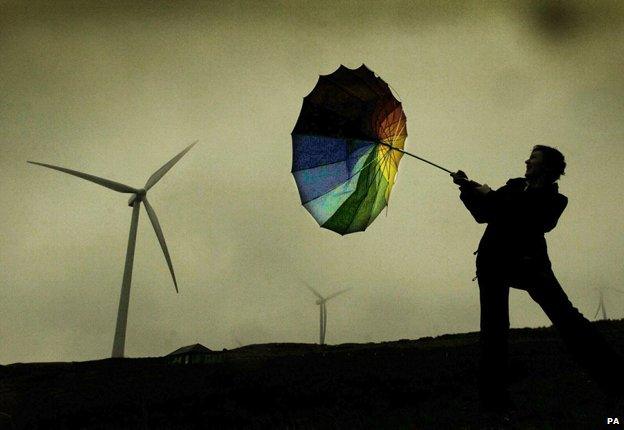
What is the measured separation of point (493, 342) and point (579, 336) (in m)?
0.80

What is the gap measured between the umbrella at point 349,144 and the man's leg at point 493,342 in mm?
2668

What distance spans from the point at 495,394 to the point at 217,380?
6001 millimetres

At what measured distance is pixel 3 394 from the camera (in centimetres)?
944

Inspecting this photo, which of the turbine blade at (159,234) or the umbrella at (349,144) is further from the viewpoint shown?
the turbine blade at (159,234)

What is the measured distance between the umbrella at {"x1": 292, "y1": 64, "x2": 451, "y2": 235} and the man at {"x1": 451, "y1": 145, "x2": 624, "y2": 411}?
2.05 m

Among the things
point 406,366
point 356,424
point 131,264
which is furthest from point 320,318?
point 356,424

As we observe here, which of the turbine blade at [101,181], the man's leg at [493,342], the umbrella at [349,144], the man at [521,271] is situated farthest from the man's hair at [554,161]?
the turbine blade at [101,181]

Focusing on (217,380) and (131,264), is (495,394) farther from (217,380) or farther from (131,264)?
(131,264)

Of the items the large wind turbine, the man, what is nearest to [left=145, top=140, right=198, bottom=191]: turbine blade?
the large wind turbine

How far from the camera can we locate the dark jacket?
474cm

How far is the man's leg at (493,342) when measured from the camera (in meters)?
4.50

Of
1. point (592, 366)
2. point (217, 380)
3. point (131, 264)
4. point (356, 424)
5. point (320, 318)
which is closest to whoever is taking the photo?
point (592, 366)

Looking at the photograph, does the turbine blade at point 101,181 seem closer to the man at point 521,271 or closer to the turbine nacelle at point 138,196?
the turbine nacelle at point 138,196

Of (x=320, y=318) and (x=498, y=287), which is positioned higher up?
Answer: (x=320, y=318)
